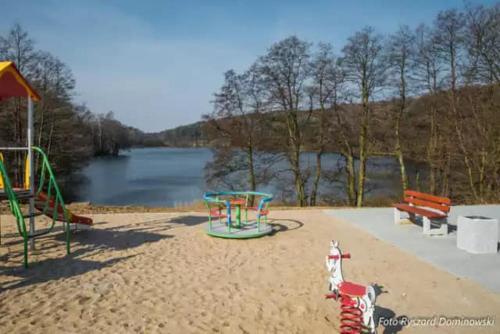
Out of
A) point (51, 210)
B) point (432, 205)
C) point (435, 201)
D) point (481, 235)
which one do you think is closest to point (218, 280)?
point (51, 210)

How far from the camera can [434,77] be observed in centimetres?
1648

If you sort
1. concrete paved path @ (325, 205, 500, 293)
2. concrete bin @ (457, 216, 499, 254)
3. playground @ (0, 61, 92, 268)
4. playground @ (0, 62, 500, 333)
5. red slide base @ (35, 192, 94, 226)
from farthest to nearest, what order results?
red slide base @ (35, 192, 94, 226), concrete bin @ (457, 216, 499, 254), playground @ (0, 61, 92, 268), concrete paved path @ (325, 205, 500, 293), playground @ (0, 62, 500, 333)

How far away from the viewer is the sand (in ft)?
12.0

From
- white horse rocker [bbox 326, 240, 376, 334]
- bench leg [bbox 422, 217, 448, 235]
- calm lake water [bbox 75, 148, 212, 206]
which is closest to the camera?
white horse rocker [bbox 326, 240, 376, 334]

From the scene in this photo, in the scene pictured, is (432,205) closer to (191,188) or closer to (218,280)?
(218,280)

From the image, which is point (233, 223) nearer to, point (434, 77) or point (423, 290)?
point (423, 290)

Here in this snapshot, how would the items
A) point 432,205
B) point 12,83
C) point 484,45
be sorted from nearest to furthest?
point 12,83 → point 432,205 → point 484,45

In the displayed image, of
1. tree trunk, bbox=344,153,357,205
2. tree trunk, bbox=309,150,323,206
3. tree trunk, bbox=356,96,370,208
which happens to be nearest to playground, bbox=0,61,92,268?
tree trunk, bbox=309,150,323,206

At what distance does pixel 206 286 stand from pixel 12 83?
16.2ft

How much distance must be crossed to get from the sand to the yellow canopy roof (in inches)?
104

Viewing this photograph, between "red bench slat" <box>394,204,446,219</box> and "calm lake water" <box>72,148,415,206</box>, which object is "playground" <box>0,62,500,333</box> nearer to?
"red bench slat" <box>394,204,446,219</box>

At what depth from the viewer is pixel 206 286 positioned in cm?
466

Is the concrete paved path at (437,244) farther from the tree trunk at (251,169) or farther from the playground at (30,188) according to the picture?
the tree trunk at (251,169)

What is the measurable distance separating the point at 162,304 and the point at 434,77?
52.9ft
